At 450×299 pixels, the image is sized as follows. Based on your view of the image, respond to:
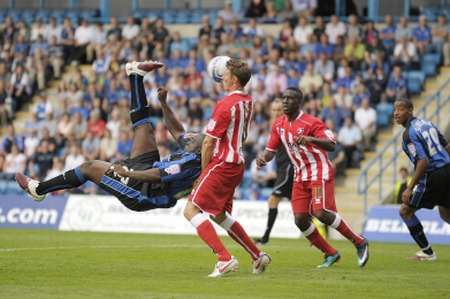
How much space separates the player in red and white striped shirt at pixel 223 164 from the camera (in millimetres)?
13523

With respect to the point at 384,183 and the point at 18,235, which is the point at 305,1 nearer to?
the point at 384,183

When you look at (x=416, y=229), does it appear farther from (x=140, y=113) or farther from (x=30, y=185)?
(x=30, y=185)

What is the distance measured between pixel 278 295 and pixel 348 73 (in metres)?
17.8

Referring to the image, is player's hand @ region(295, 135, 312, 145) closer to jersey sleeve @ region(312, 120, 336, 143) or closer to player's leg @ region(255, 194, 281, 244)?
jersey sleeve @ region(312, 120, 336, 143)

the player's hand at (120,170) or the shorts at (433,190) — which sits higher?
the player's hand at (120,170)

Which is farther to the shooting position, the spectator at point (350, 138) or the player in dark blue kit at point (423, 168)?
the spectator at point (350, 138)

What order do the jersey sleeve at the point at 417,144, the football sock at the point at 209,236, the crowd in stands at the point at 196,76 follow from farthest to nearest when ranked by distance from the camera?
the crowd in stands at the point at 196,76
the jersey sleeve at the point at 417,144
the football sock at the point at 209,236

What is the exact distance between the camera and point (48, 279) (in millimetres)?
13109

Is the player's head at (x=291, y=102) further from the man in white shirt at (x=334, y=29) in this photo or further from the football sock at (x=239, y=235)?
the man in white shirt at (x=334, y=29)

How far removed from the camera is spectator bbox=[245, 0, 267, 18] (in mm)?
33906

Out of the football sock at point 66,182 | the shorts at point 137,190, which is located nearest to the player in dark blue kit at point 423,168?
the shorts at point 137,190

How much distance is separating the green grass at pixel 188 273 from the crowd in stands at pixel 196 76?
8.36 m

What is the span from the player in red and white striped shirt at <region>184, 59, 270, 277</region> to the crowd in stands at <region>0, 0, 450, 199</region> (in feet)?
45.1

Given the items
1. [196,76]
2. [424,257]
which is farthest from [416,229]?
[196,76]
